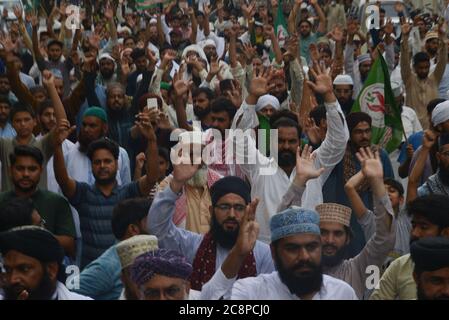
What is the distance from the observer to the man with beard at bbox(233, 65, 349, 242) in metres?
5.87

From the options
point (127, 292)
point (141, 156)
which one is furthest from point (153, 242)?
point (141, 156)

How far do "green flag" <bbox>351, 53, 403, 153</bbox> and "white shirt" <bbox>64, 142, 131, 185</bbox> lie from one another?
1985 mm

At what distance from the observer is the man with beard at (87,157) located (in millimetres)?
6473

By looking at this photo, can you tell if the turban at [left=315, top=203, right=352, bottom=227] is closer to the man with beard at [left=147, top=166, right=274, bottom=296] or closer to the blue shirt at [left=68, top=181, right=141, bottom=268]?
the man with beard at [left=147, top=166, right=274, bottom=296]

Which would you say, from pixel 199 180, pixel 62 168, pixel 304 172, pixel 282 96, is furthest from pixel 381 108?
pixel 62 168

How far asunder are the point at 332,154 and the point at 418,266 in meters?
1.97

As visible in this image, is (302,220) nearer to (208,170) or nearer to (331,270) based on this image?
(331,270)

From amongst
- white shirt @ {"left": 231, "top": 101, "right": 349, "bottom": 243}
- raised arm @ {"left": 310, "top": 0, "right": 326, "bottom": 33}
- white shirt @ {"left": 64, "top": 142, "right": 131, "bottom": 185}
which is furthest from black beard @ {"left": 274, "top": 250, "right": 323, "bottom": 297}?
raised arm @ {"left": 310, "top": 0, "right": 326, "bottom": 33}

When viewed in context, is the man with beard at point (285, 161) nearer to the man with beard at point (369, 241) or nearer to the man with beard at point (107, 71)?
the man with beard at point (369, 241)

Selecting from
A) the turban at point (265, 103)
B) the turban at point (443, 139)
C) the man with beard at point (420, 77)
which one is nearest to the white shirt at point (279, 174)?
the turban at point (443, 139)

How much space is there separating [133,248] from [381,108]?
3.93 metres

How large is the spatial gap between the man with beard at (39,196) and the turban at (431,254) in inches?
78.6

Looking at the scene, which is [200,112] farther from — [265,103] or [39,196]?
[39,196]

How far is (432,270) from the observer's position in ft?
13.4
